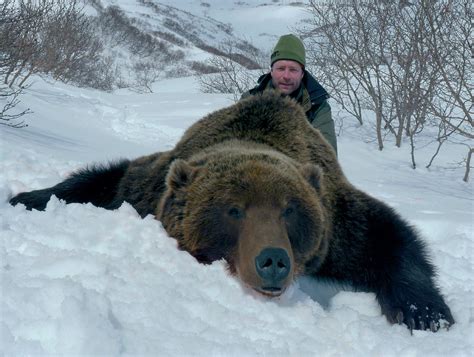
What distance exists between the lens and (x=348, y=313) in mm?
2137

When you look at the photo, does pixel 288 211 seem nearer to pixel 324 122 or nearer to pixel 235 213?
pixel 235 213

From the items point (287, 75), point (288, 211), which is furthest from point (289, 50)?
point (288, 211)

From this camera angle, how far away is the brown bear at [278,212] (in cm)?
235

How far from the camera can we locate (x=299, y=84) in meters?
4.73

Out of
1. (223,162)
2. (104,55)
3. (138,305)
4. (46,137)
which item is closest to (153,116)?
(46,137)

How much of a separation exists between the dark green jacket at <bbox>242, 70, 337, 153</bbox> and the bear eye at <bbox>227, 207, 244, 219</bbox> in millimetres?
2234

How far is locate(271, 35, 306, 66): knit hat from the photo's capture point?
4602 millimetres

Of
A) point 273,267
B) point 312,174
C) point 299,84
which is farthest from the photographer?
point 299,84

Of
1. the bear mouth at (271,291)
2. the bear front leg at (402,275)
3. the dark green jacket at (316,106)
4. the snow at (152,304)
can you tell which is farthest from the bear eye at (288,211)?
the dark green jacket at (316,106)

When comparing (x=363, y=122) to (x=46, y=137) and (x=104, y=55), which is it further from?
(x=104, y=55)

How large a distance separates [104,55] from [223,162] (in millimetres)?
46337

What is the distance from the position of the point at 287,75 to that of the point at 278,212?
2463 millimetres

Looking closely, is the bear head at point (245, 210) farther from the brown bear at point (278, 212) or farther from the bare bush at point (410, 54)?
the bare bush at point (410, 54)

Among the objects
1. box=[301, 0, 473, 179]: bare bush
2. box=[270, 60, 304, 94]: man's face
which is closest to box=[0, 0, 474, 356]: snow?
box=[270, 60, 304, 94]: man's face
